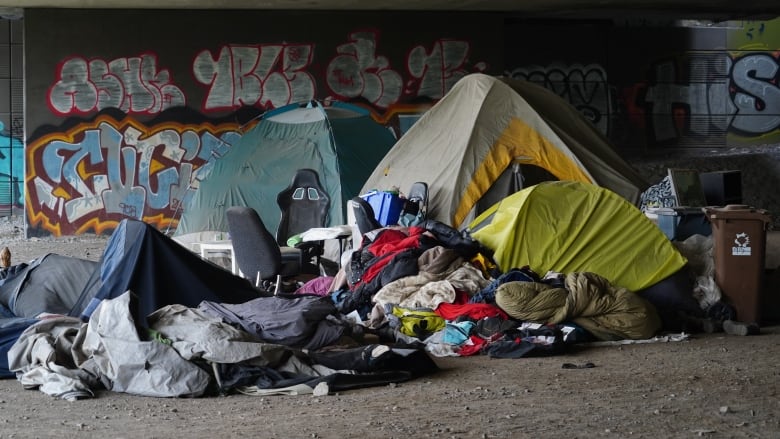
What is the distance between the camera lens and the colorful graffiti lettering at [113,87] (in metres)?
16.6

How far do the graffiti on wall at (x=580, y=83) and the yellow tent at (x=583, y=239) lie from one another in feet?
32.7

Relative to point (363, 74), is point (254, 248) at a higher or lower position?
lower

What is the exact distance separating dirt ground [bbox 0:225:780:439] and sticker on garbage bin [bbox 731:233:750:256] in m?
1.54

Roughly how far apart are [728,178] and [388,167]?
13.9ft

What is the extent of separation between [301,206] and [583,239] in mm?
4271

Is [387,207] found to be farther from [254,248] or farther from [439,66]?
[439,66]

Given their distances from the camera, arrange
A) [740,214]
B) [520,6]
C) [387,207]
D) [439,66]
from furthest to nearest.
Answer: [439,66], [520,6], [387,207], [740,214]

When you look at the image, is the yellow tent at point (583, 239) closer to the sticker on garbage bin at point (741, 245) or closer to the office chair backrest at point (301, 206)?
the sticker on garbage bin at point (741, 245)

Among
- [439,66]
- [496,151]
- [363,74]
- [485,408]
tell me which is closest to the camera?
[485,408]

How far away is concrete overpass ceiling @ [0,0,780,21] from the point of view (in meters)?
16.2

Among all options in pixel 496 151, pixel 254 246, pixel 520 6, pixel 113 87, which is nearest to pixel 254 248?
pixel 254 246

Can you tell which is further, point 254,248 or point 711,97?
point 711,97

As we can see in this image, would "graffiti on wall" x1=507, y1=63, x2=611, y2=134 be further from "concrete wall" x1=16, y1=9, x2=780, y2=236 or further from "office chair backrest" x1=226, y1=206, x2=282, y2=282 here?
"office chair backrest" x1=226, y1=206, x2=282, y2=282

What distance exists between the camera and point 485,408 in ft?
17.2
